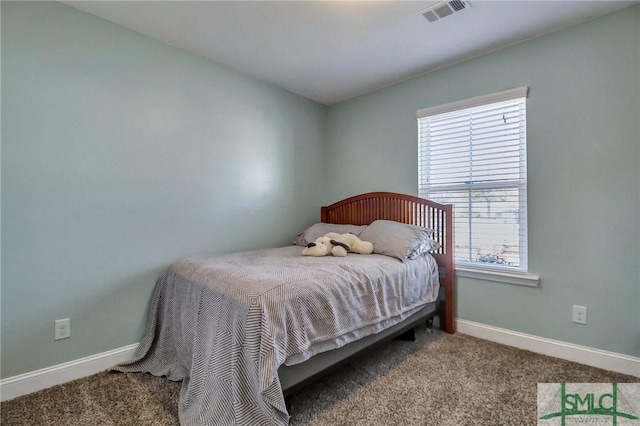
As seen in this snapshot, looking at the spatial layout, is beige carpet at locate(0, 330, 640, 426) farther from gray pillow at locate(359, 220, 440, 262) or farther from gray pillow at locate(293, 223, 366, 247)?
gray pillow at locate(293, 223, 366, 247)

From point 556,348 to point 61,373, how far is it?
3.30 m

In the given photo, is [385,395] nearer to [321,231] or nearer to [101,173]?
[321,231]

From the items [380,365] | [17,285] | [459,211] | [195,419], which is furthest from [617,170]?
[17,285]

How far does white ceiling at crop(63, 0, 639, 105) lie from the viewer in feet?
6.50

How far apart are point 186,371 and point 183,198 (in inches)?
50.1

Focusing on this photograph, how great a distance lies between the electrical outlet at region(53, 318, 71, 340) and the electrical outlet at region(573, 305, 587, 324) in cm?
337

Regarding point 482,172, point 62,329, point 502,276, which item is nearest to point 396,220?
point 482,172

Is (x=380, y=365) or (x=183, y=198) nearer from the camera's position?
(x=380, y=365)

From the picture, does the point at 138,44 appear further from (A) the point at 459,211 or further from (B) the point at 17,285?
(A) the point at 459,211

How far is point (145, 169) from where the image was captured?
228 cm

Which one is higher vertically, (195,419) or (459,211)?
(459,211)

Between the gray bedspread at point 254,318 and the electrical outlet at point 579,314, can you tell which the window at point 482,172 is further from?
the gray bedspread at point 254,318

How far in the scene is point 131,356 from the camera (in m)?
2.21

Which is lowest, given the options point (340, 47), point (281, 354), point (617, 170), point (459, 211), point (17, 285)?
point (281, 354)
